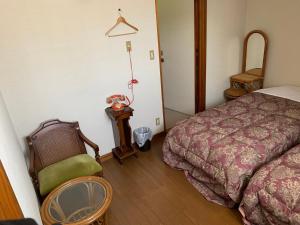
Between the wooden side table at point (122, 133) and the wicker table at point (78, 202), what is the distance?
937 millimetres

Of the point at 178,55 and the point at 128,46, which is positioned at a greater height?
the point at 128,46

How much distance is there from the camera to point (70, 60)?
236 centimetres

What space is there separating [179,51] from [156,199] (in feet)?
7.66

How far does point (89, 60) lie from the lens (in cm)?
248

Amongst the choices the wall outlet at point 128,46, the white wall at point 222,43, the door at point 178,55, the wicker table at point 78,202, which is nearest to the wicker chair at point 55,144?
the wicker table at point 78,202

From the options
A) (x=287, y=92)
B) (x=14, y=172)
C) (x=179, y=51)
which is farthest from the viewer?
(x=179, y=51)

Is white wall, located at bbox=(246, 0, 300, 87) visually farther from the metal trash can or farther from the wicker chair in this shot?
the wicker chair

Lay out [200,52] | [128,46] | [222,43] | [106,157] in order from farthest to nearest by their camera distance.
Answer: [222,43], [200,52], [106,157], [128,46]

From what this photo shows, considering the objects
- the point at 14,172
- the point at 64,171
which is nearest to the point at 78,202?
the point at 64,171

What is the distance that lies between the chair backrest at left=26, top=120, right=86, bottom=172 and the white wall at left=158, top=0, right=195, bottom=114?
1991mm

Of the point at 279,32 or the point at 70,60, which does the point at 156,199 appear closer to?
the point at 70,60

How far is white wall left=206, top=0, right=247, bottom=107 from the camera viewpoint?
10.9ft

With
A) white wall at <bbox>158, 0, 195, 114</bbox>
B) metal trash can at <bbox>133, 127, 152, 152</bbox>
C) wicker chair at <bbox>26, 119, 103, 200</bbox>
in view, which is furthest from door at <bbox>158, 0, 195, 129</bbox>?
wicker chair at <bbox>26, 119, 103, 200</bbox>

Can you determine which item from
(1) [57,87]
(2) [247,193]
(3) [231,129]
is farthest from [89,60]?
(2) [247,193]
